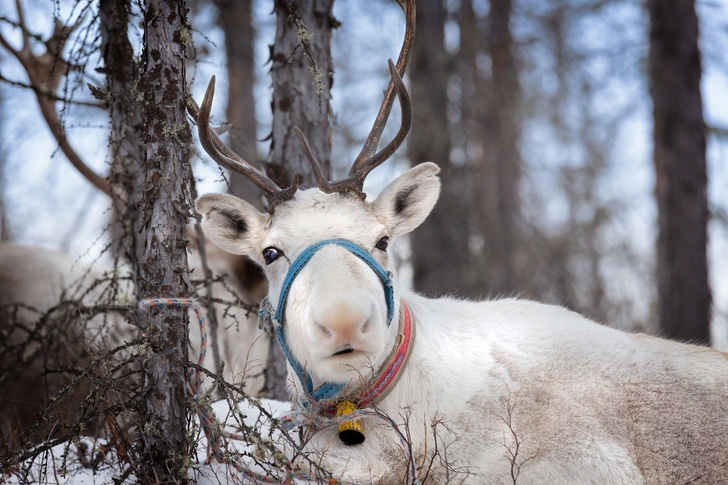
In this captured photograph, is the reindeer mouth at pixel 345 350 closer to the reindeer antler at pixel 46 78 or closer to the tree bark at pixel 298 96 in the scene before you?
the tree bark at pixel 298 96

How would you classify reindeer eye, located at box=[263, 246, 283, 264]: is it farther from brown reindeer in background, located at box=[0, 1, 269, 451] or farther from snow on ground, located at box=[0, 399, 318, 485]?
brown reindeer in background, located at box=[0, 1, 269, 451]

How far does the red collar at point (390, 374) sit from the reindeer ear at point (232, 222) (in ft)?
3.34

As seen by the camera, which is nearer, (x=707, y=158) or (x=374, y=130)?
(x=374, y=130)

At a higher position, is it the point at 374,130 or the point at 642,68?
the point at 642,68

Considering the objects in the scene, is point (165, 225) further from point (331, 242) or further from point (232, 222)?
point (331, 242)

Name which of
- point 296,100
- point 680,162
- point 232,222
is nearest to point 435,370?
point 232,222

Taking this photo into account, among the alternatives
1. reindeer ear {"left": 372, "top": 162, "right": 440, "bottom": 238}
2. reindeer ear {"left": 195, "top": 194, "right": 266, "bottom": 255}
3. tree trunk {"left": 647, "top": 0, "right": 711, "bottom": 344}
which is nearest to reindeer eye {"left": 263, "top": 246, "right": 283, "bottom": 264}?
reindeer ear {"left": 195, "top": 194, "right": 266, "bottom": 255}

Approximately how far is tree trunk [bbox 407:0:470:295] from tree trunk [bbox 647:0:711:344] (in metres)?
3.01

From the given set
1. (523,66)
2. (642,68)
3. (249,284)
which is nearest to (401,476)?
(249,284)

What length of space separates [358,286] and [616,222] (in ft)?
56.0

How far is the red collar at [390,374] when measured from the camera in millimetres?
3227

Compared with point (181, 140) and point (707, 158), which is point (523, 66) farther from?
point (181, 140)

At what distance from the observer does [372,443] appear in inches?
126

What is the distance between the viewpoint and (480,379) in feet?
11.4
